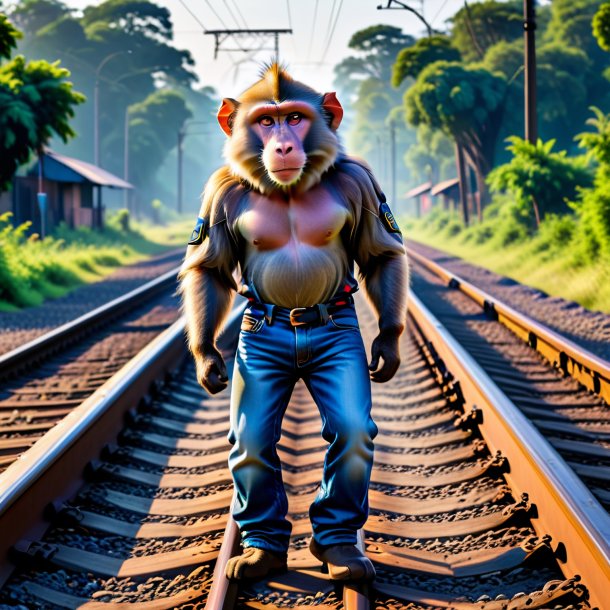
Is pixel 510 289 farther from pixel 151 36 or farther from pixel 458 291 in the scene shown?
pixel 151 36

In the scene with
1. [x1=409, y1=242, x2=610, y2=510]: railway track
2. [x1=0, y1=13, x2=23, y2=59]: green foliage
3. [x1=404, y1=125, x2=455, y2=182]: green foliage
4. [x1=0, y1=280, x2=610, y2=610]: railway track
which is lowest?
[x1=0, y1=280, x2=610, y2=610]: railway track

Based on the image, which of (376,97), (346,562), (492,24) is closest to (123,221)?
(492,24)

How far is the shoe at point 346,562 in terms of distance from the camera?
3.34 m

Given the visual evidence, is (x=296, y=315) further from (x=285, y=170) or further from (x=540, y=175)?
(x=540, y=175)

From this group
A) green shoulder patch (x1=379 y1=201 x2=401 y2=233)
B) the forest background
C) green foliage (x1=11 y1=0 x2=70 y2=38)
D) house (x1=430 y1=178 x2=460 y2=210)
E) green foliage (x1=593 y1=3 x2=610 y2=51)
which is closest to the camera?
green shoulder patch (x1=379 y1=201 x2=401 y2=233)

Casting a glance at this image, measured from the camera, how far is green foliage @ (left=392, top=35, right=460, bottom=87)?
118 ft

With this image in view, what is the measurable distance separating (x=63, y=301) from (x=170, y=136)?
52364 millimetres

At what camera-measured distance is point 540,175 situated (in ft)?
73.7

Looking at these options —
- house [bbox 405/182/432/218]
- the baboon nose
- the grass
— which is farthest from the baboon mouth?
house [bbox 405/182/432/218]

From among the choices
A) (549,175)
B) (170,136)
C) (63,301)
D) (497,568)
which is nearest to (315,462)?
(497,568)

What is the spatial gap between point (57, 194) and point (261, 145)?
30.0 meters

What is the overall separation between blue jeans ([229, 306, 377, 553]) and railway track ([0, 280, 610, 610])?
8.2 inches

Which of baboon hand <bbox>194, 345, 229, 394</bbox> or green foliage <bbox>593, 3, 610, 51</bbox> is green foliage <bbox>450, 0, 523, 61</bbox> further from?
baboon hand <bbox>194, 345, 229, 394</bbox>

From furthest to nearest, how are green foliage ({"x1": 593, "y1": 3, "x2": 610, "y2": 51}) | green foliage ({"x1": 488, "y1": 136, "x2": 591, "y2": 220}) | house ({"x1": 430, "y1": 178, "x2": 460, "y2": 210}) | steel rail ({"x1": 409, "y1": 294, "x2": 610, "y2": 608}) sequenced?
house ({"x1": 430, "y1": 178, "x2": 460, "y2": 210}), green foliage ({"x1": 488, "y1": 136, "x2": 591, "y2": 220}), green foliage ({"x1": 593, "y1": 3, "x2": 610, "y2": 51}), steel rail ({"x1": 409, "y1": 294, "x2": 610, "y2": 608})
